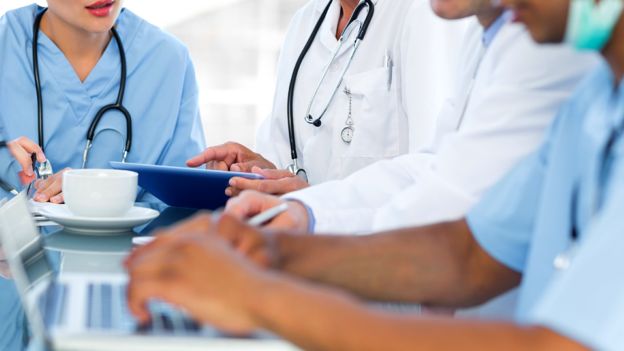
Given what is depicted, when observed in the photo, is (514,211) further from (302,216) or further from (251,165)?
(251,165)

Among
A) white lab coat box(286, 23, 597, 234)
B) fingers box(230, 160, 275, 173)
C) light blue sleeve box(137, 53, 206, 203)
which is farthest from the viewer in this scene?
light blue sleeve box(137, 53, 206, 203)

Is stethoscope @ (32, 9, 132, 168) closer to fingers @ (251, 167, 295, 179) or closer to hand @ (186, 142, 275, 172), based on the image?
hand @ (186, 142, 275, 172)

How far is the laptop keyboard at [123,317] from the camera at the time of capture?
29.1 inches

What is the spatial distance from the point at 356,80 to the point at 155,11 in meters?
3.89

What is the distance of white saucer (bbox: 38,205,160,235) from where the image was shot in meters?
1.32

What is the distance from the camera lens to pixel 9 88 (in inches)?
77.8

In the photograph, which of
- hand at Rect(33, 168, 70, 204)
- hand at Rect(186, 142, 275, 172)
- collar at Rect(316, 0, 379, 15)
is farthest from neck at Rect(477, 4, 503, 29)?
collar at Rect(316, 0, 379, 15)

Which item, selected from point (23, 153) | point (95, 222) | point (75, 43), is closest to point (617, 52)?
point (95, 222)

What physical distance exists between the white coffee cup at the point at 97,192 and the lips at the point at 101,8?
678 millimetres

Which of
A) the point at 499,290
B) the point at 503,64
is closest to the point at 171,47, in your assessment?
the point at 503,64

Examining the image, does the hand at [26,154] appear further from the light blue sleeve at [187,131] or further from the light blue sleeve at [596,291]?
the light blue sleeve at [596,291]

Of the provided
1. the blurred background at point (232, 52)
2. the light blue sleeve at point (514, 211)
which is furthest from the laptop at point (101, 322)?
the blurred background at point (232, 52)

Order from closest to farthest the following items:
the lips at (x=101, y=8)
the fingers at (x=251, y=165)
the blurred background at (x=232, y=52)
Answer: the fingers at (x=251, y=165), the lips at (x=101, y=8), the blurred background at (x=232, y=52)

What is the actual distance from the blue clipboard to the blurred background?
4357 mm
